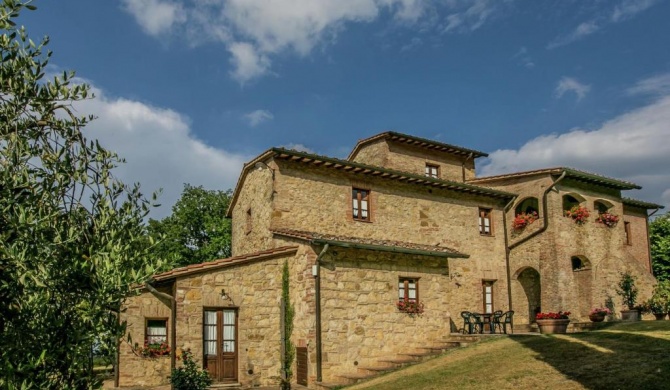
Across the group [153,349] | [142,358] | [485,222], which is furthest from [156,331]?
[485,222]

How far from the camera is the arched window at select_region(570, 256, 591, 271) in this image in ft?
72.0

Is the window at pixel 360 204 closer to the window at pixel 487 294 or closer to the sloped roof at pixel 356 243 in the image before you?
the sloped roof at pixel 356 243

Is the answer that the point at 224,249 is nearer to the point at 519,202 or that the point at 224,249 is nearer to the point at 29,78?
the point at 519,202

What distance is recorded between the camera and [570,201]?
23.5 m

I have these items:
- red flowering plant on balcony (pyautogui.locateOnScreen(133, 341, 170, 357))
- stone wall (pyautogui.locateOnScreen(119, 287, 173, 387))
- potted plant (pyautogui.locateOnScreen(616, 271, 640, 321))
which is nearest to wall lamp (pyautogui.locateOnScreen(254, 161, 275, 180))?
stone wall (pyautogui.locateOnScreen(119, 287, 173, 387))

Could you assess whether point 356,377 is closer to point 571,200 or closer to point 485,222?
point 485,222

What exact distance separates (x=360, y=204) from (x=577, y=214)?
31.3 feet

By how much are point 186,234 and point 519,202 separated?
20.4 metres

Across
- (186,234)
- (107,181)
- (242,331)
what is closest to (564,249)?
(242,331)

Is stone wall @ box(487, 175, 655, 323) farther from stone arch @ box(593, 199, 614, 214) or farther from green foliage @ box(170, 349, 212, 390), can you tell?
green foliage @ box(170, 349, 212, 390)

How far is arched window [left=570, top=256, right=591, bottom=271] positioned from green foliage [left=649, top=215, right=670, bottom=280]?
10755mm

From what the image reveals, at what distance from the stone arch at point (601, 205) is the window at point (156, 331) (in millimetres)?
17980

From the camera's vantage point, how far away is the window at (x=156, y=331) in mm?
15125

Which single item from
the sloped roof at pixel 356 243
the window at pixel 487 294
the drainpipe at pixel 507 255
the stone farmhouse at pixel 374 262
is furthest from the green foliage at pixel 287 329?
the drainpipe at pixel 507 255
